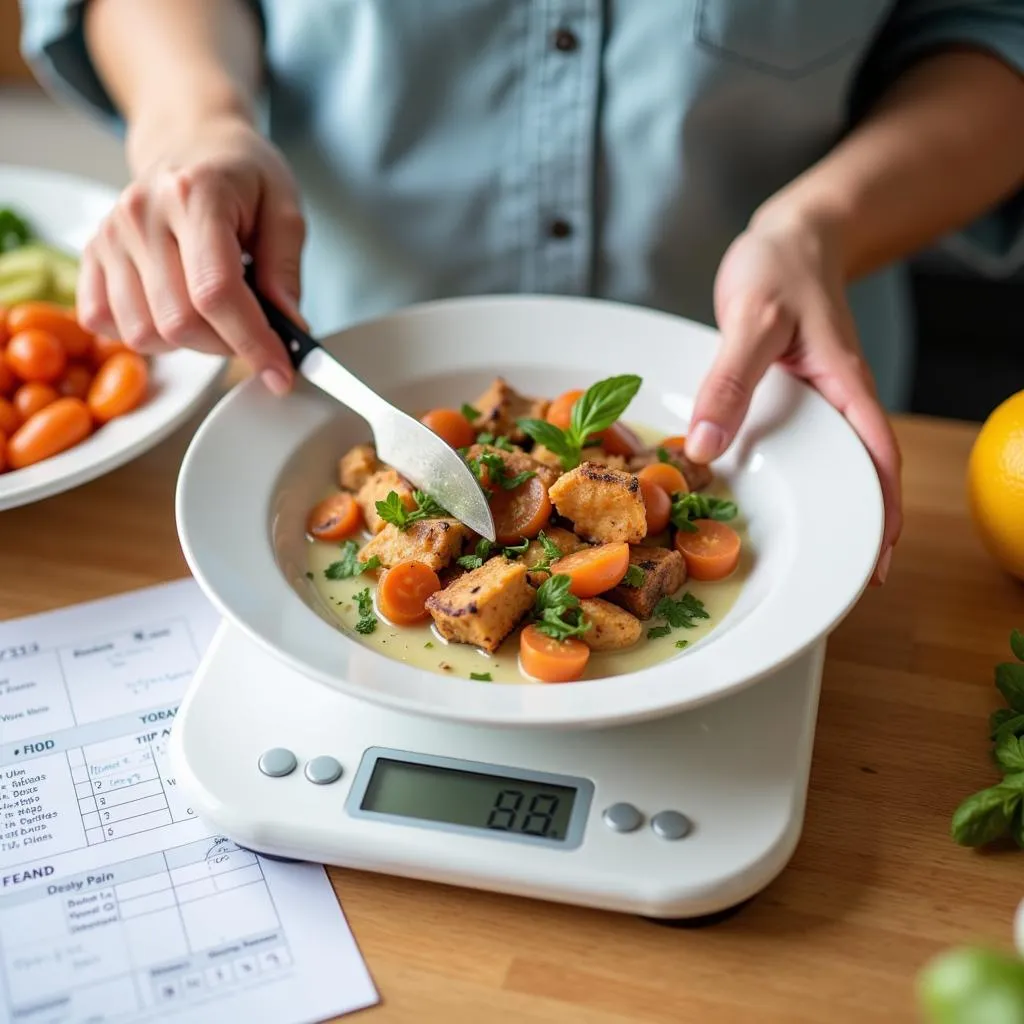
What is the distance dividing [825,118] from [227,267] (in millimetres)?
992

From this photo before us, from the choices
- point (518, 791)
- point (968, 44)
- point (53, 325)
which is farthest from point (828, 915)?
point (968, 44)

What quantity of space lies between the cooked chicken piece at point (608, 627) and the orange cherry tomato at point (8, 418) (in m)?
0.83

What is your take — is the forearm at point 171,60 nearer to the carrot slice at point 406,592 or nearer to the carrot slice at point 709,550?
the carrot slice at point 406,592

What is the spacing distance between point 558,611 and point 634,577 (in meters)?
0.11

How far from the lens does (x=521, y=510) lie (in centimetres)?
128

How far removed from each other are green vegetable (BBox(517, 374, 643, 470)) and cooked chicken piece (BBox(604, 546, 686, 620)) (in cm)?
14

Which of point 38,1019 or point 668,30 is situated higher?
point 668,30

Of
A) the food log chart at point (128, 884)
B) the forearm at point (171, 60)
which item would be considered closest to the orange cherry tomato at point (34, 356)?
the forearm at point (171, 60)

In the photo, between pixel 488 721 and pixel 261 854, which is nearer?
pixel 488 721

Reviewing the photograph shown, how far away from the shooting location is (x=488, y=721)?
944mm

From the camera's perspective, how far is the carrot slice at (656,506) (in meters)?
1.29

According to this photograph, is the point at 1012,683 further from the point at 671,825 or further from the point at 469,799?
the point at 469,799

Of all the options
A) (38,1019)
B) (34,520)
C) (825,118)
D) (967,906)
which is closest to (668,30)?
(825,118)

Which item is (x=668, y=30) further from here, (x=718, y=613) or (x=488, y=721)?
(x=488, y=721)
